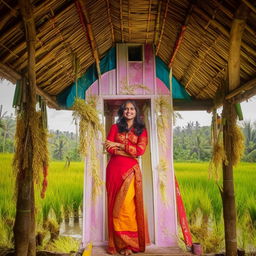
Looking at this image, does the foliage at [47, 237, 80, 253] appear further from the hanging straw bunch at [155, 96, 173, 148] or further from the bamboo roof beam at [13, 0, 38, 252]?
the hanging straw bunch at [155, 96, 173, 148]

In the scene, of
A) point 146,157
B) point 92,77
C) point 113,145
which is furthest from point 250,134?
point 92,77

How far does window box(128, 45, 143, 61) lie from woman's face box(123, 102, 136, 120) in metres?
0.86

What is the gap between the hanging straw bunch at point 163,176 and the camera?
389 cm

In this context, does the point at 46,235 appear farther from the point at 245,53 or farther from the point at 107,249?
the point at 245,53

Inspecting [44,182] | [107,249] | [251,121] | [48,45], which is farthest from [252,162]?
[48,45]

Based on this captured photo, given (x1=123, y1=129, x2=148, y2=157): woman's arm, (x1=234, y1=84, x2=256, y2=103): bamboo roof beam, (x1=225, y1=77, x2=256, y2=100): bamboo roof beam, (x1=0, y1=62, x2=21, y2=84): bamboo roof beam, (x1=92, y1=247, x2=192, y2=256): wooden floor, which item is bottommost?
(x1=92, y1=247, x2=192, y2=256): wooden floor

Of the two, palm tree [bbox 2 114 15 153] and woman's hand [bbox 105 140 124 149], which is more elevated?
palm tree [bbox 2 114 15 153]

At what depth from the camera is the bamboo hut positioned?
2.59 m

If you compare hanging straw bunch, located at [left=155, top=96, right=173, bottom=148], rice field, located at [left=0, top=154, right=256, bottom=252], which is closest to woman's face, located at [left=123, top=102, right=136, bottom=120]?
hanging straw bunch, located at [left=155, top=96, right=173, bottom=148]

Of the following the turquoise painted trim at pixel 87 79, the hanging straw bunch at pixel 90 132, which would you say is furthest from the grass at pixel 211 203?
the turquoise painted trim at pixel 87 79

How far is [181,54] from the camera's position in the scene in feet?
13.3

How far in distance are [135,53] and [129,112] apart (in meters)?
1.03

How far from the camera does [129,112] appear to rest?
13.0 ft

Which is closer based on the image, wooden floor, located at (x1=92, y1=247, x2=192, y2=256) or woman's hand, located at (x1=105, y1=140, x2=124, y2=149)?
wooden floor, located at (x1=92, y1=247, x2=192, y2=256)
